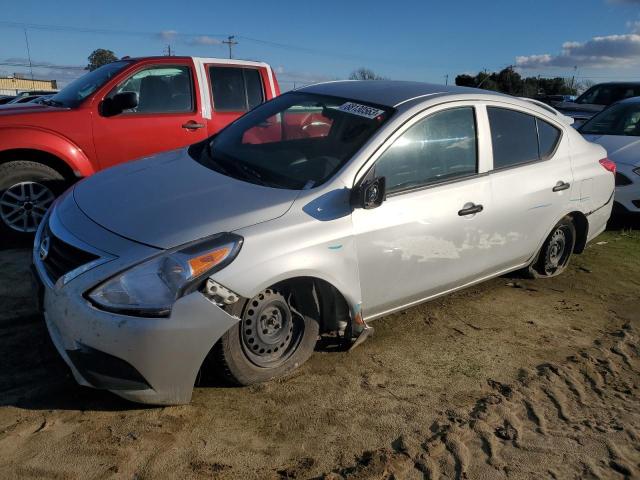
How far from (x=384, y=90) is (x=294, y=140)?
774 mm

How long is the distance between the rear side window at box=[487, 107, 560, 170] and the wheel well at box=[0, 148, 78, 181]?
398 centimetres

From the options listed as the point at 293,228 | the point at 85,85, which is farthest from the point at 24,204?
the point at 293,228

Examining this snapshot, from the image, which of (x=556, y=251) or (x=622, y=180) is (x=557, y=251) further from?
(x=622, y=180)

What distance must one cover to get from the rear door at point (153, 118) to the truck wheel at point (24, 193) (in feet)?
1.79

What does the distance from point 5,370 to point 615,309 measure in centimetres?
464

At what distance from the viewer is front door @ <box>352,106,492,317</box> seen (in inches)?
137

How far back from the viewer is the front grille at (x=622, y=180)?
7148mm

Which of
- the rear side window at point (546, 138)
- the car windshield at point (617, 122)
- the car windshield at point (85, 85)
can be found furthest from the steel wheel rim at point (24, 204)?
the car windshield at point (617, 122)

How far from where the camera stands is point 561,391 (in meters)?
3.45

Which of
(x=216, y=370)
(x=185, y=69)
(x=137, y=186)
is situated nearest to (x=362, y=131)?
(x=137, y=186)

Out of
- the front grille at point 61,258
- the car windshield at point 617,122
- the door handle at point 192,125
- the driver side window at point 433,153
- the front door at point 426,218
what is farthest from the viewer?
the car windshield at point 617,122

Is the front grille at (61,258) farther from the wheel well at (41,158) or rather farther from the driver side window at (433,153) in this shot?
the wheel well at (41,158)

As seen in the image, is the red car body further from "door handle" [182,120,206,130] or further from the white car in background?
the white car in background

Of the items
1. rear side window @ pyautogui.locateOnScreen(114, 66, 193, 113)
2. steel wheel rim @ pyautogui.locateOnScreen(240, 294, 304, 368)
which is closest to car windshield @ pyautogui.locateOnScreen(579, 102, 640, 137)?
rear side window @ pyautogui.locateOnScreen(114, 66, 193, 113)
